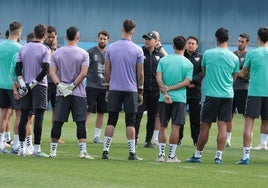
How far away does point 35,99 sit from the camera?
1808 cm

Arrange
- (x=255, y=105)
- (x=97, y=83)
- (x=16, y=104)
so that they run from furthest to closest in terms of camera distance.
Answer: (x=97, y=83) → (x=16, y=104) → (x=255, y=105)

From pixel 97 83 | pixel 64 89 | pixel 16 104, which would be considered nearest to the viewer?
pixel 64 89

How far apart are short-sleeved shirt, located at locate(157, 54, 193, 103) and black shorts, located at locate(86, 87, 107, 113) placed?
5.48m

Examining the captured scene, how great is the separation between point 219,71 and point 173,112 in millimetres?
1040

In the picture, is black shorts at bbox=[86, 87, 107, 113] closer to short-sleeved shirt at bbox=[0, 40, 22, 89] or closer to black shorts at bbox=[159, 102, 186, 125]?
short-sleeved shirt at bbox=[0, 40, 22, 89]

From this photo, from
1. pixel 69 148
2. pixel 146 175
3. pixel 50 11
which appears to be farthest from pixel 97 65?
pixel 50 11

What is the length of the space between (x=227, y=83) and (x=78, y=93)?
2.50 m

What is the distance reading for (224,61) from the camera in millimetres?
17859

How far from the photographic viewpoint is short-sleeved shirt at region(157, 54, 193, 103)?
59.1 ft

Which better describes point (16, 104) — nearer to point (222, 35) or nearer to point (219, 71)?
point (219, 71)

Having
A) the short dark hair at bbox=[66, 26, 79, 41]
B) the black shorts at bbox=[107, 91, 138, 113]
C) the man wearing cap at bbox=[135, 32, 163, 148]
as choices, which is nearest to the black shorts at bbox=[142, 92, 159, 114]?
the man wearing cap at bbox=[135, 32, 163, 148]

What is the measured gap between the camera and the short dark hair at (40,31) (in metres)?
18.1

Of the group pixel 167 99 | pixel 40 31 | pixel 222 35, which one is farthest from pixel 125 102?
pixel 222 35

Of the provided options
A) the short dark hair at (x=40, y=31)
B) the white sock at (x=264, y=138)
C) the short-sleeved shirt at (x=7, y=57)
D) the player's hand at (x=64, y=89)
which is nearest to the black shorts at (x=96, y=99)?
the white sock at (x=264, y=138)
